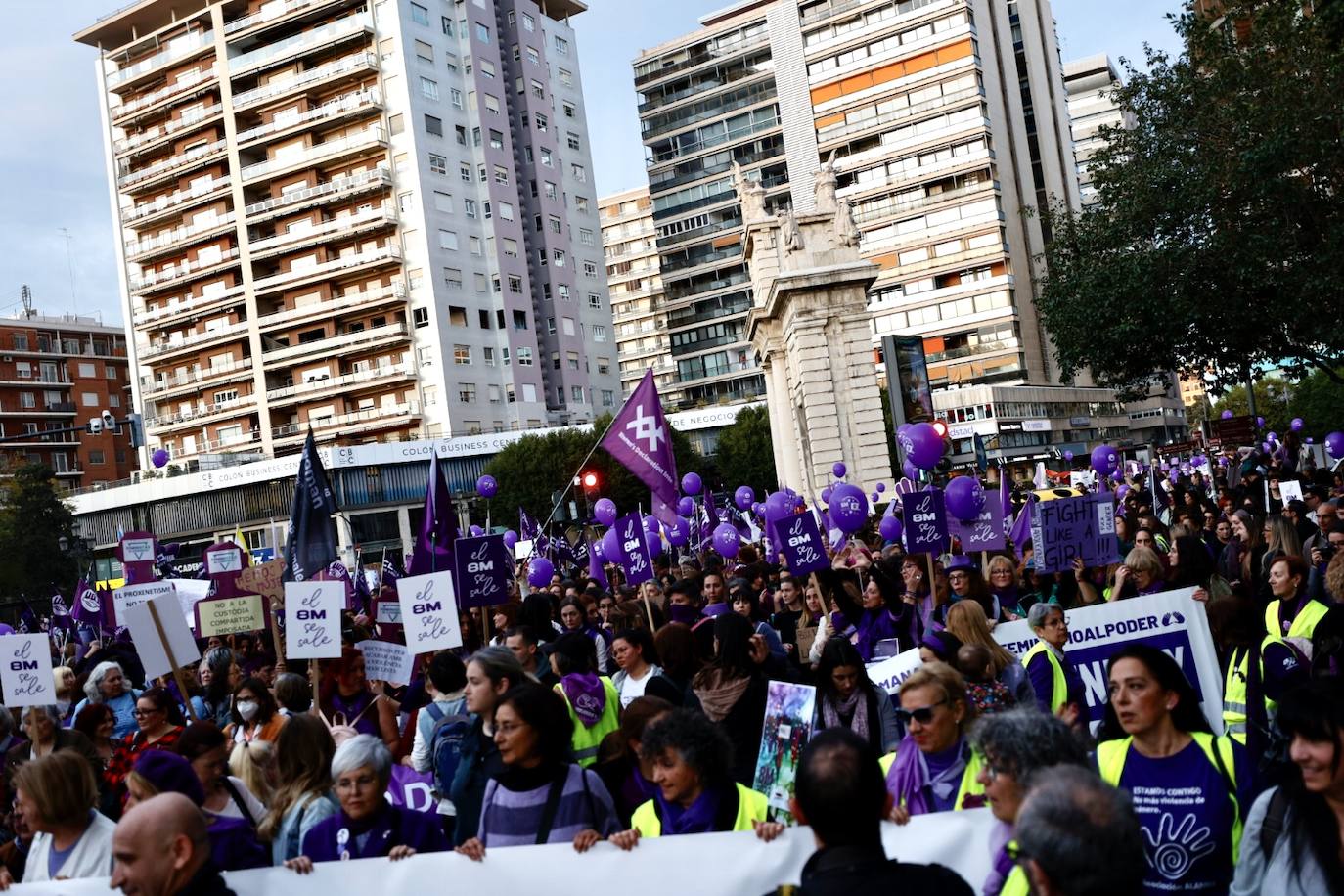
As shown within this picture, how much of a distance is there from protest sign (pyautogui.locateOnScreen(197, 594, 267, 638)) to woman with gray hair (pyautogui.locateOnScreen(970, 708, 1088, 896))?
9.88 metres

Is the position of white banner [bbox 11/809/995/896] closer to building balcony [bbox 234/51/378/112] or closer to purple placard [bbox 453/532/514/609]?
purple placard [bbox 453/532/514/609]

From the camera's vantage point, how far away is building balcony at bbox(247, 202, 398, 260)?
6444 centimetres

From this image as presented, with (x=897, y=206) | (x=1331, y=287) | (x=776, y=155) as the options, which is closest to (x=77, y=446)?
(x=776, y=155)

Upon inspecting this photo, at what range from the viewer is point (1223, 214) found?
2083cm

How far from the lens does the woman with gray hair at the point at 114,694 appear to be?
9.15 m

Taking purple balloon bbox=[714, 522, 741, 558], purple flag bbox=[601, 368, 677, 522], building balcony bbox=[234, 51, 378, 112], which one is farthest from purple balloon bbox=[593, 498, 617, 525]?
building balcony bbox=[234, 51, 378, 112]

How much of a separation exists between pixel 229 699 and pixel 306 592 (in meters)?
1.71

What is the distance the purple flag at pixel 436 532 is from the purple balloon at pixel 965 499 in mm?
5299

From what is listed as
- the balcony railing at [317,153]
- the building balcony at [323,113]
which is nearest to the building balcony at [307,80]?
the building balcony at [323,113]

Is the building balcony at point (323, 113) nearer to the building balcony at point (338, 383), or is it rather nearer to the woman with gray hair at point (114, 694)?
the building balcony at point (338, 383)

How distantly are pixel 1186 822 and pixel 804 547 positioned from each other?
7128mm

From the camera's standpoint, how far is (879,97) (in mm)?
71625

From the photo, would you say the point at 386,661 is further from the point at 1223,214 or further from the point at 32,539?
the point at 32,539

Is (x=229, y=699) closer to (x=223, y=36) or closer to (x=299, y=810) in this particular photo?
(x=299, y=810)
